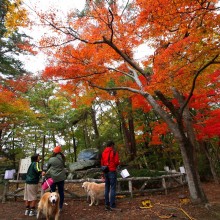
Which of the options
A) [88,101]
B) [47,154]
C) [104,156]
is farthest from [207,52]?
[47,154]

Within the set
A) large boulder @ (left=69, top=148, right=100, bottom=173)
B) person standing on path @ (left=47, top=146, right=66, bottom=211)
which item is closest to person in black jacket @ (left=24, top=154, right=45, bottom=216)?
person standing on path @ (left=47, top=146, right=66, bottom=211)

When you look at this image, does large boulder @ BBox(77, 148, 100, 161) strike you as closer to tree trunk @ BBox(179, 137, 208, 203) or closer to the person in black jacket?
the person in black jacket

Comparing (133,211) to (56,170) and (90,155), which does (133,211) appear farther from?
(90,155)

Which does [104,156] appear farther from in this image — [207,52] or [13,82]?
[13,82]

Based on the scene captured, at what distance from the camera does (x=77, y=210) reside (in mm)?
6047

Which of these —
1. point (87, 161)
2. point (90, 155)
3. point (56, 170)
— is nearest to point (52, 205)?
point (56, 170)

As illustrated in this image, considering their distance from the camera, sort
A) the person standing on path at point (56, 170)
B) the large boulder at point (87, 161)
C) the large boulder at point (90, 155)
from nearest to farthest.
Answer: the person standing on path at point (56, 170), the large boulder at point (87, 161), the large boulder at point (90, 155)

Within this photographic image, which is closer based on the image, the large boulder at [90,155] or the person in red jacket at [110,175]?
the person in red jacket at [110,175]

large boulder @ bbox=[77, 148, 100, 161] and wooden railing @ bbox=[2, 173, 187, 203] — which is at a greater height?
large boulder @ bbox=[77, 148, 100, 161]

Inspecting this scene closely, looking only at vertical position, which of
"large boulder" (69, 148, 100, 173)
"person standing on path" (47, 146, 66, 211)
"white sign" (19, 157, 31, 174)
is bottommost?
"person standing on path" (47, 146, 66, 211)

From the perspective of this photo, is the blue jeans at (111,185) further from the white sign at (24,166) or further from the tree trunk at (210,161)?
the tree trunk at (210,161)

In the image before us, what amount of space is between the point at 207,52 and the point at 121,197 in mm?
5789

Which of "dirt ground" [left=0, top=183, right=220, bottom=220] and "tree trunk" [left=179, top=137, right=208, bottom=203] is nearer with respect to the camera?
"dirt ground" [left=0, top=183, right=220, bottom=220]

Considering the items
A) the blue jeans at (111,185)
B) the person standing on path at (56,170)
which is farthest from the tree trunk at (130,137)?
the person standing on path at (56,170)
